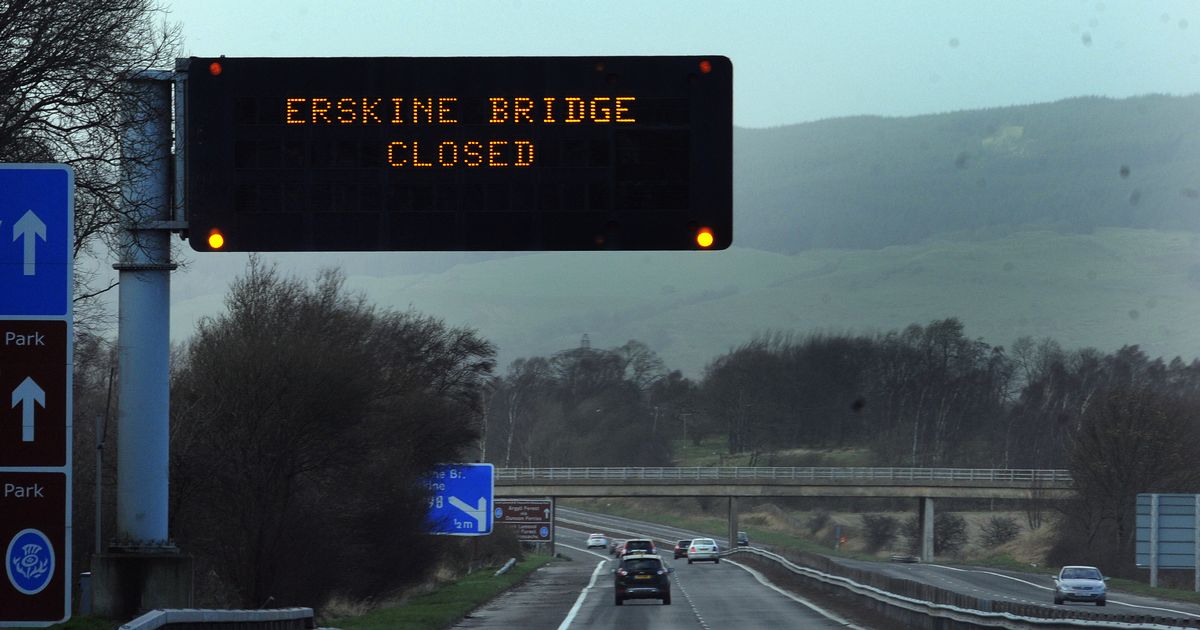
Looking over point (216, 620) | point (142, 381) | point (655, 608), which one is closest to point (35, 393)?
point (216, 620)

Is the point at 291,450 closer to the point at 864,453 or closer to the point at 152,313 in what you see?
the point at 152,313

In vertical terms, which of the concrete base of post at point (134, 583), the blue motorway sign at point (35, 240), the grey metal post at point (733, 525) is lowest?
the grey metal post at point (733, 525)

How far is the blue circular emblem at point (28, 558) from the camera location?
7.59 meters

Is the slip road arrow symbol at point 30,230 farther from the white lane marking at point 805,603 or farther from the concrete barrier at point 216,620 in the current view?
the white lane marking at point 805,603

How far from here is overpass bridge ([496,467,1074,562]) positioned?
112m

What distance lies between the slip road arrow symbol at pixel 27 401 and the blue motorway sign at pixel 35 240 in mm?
343

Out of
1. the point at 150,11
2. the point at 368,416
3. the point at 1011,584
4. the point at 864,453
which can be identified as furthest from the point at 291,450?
the point at 864,453

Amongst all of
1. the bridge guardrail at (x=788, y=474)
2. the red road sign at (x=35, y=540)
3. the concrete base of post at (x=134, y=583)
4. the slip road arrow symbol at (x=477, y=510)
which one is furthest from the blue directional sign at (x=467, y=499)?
the bridge guardrail at (x=788, y=474)

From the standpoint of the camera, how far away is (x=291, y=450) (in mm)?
41688

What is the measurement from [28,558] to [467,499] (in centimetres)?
3583

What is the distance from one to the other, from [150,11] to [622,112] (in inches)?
371

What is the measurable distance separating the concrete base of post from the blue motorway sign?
46.7 ft

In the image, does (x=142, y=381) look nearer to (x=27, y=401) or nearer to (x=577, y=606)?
(x=27, y=401)

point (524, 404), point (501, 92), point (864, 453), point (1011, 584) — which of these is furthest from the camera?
point (524, 404)
